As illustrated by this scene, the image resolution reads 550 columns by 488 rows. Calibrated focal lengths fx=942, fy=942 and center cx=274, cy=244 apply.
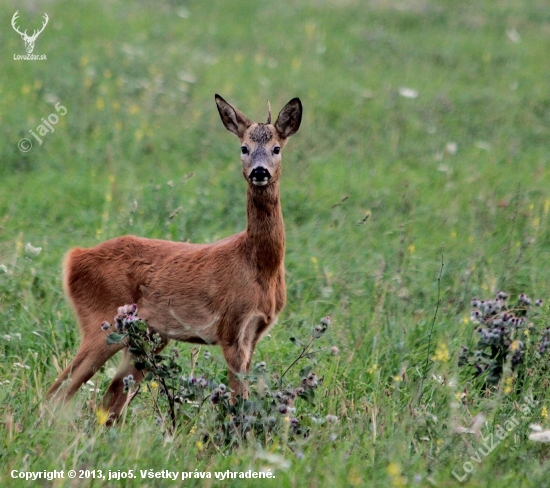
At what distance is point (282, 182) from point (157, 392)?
4.07 meters

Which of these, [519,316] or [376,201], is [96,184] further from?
[519,316]

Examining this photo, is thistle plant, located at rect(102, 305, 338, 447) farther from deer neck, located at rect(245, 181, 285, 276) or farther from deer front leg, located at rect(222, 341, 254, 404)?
deer neck, located at rect(245, 181, 285, 276)

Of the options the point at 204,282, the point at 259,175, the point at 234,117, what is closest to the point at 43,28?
the point at 234,117

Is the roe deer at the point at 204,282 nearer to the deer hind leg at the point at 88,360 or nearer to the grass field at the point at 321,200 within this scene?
the deer hind leg at the point at 88,360

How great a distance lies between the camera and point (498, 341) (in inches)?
203

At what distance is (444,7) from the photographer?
16.0 meters

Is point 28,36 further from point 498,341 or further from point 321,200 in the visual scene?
point 498,341

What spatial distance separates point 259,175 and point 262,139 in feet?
0.93

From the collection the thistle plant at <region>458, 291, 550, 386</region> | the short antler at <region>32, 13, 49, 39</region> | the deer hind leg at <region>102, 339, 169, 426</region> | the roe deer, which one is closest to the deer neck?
the roe deer

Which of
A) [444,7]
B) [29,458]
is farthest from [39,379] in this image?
[444,7]

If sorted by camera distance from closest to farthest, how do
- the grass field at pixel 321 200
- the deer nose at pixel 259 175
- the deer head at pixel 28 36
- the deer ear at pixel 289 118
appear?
the grass field at pixel 321 200
the deer nose at pixel 259 175
the deer ear at pixel 289 118
the deer head at pixel 28 36

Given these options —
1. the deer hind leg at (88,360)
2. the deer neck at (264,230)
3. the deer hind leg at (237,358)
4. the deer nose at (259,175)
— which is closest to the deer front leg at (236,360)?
the deer hind leg at (237,358)

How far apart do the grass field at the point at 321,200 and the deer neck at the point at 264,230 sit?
68 cm

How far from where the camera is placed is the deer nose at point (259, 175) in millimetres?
4723
